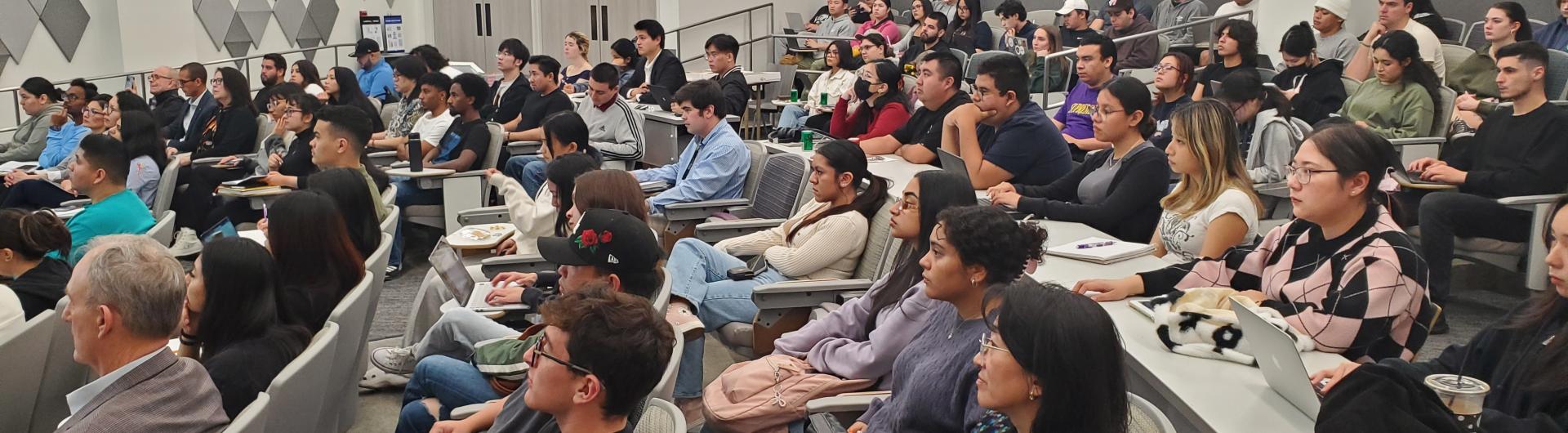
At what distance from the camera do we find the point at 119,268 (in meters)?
2.43

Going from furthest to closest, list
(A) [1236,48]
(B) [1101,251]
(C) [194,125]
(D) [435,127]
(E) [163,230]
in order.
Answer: (C) [194,125] < (D) [435,127] < (A) [1236,48] < (E) [163,230] < (B) [1101,251]

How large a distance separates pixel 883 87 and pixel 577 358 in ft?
14.3

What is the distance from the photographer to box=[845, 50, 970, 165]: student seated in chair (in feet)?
18.4

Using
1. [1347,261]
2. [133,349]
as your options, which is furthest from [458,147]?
[1347,261]

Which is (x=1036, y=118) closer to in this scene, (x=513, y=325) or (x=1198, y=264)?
(x=1198, y=264)

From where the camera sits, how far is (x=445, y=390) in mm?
2957

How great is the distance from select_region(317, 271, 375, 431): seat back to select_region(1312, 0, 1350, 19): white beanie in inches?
235

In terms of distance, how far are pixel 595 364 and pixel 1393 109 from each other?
4679mm

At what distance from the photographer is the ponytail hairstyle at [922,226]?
3135 millimetres

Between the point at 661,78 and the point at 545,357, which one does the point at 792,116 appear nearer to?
the point at 661,78

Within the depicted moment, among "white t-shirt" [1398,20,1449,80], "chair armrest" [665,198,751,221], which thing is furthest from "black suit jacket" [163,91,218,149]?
"white t-shirt" [1398,20,1449,80]

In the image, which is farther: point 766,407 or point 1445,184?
point 1445,184

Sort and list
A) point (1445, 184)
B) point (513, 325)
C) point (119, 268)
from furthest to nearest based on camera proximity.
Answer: point (1445, 184)
point (513, 325)
point (119, 268)

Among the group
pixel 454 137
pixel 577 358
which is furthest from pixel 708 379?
pixel 454 137
